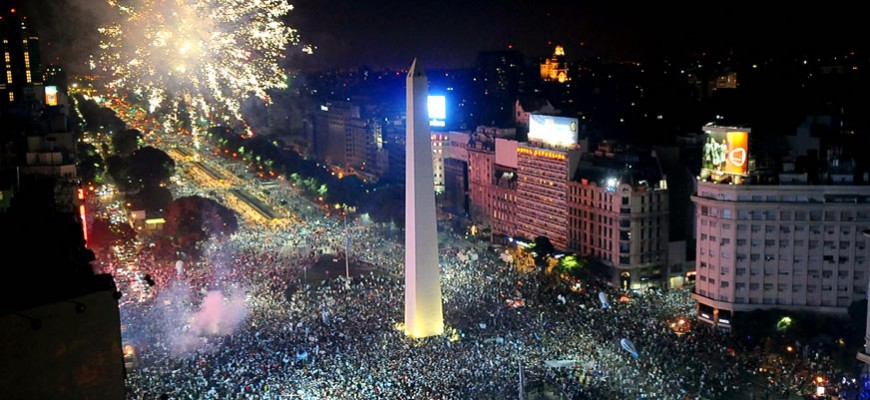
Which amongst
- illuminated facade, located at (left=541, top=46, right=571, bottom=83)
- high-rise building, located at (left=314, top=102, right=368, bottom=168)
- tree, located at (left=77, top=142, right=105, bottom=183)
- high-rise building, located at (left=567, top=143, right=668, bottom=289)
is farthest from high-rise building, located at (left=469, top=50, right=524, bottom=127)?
high-rise building, located at (left=567, top=143, right=668, bottom=289)

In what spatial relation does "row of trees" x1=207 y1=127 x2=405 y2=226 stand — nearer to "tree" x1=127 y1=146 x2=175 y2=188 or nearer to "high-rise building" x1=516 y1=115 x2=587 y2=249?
"high-rise building" x1=516 y1=115 x2=587 y2=249

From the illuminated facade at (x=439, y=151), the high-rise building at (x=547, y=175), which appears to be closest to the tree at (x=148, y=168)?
the illuminated facade at (x=439, y=151)

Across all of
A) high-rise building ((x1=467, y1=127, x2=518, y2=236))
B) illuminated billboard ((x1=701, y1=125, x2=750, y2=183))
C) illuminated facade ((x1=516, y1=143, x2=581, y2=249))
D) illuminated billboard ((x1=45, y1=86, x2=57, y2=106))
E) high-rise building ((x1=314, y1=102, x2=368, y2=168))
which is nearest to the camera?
illuminated billboard ((x1=701, y1=125, x2=750, y2=183))

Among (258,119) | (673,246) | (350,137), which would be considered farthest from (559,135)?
(258,119)

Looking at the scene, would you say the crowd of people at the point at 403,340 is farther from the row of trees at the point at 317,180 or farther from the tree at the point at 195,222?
the row of trees at the point at 317,180

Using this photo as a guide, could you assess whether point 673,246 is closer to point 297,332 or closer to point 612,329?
point 612,329

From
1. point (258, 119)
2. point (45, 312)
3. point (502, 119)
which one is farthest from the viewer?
point (258, 119)
